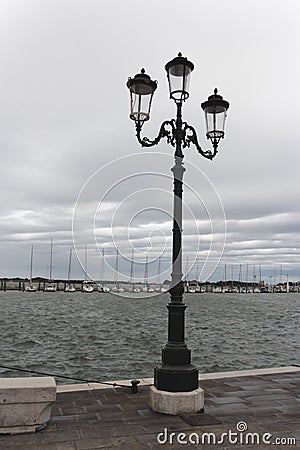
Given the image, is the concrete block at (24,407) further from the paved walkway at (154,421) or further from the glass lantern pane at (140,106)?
the glass lantern pane at (140,106)

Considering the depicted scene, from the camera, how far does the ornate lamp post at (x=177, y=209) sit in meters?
7.43

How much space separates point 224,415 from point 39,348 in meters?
20.4

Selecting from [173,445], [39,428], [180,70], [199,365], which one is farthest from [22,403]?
[199,365]

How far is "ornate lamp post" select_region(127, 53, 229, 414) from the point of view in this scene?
7434 mm

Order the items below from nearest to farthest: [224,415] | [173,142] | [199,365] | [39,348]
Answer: [224,415] < [173,142] < [199,365] < [39,348]

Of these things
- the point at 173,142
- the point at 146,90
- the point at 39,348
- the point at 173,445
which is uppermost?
the point at 146,90

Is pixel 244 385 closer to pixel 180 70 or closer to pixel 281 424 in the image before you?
pixel 281 424

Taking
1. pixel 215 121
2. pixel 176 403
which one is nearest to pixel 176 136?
A: pixel 215 121

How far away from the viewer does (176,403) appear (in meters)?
7.33

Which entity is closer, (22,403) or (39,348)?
(22,403)

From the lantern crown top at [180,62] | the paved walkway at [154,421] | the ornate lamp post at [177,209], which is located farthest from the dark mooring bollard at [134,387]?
the lantern crown top at [180,62]

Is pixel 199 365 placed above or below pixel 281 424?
below

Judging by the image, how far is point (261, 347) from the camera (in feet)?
89.3

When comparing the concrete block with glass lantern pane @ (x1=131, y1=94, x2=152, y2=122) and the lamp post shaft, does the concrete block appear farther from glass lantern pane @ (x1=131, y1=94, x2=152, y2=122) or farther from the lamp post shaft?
glass lantern pane @ (x1=131, y1=94, x2=152, y2=122)
